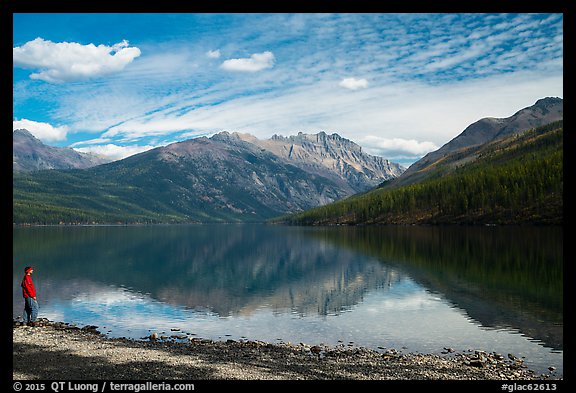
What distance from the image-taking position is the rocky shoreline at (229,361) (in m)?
23.2

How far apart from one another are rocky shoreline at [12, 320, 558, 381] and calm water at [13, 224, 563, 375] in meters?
3.43

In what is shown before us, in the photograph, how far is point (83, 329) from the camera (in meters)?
38.7

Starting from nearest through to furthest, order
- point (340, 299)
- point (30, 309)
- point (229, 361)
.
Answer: point (229, 361) → point (30, 309) → point (340, 299)

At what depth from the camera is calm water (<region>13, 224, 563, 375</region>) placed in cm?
3709

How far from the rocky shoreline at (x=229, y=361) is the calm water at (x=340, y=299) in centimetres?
343

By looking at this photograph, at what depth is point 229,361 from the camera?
26781 millimetres

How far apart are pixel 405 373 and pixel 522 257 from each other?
72046mm

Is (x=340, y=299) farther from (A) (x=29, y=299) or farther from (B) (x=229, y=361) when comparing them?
(A) (x=29, y=299)

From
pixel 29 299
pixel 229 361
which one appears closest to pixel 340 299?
pixel 229 361

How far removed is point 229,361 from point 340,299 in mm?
31281

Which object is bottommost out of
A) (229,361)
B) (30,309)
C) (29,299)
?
(229,361)

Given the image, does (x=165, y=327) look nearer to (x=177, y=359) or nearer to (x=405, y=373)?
(x=177, y=359)

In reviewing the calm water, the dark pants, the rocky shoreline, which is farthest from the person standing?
the calm water

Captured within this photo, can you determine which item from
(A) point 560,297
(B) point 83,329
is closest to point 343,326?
(B) point 83,329
